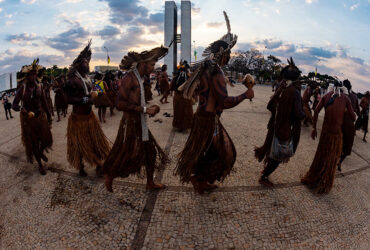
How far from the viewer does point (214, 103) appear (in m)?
3.00

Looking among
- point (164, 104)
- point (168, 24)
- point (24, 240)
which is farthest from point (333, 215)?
point (168, 24)

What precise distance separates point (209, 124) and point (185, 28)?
7020 centimetres

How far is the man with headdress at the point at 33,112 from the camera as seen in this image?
154 inches

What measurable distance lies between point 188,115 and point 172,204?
3.87m

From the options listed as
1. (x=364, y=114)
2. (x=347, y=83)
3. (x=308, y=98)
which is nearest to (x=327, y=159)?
(x=347, y=83)

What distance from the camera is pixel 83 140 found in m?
3.90

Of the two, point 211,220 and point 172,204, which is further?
point 172,204

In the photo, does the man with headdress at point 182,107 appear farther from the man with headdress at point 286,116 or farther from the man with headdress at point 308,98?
the man with headdress at point 308,98

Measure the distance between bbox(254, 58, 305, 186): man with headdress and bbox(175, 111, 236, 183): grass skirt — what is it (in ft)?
2.93

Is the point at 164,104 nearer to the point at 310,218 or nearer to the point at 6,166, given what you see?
the point at 6,166

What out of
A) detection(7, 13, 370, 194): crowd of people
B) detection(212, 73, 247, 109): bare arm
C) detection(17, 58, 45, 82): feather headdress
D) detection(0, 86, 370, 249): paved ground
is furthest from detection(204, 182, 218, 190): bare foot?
detection(17, 58, 45, 82): feather headdress

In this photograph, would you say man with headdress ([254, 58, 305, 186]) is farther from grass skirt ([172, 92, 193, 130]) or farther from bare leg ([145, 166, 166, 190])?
grass skirt ([172, 92, 193, 130])

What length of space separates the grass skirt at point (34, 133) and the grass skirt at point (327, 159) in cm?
481

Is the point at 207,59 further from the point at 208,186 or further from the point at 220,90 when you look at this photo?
the point at 208,186
